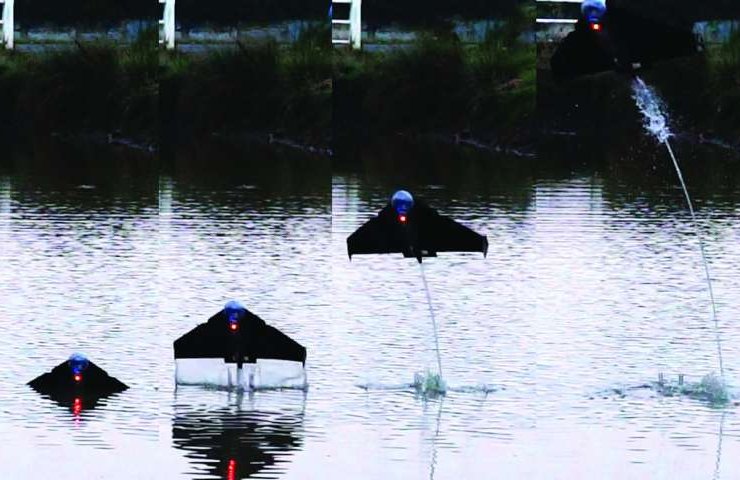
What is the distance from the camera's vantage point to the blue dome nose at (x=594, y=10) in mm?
30203

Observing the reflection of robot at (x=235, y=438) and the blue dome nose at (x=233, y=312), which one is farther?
the blue dome nose at (x=233, y=312)

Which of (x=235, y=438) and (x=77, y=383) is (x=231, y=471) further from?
(x=77, y=383)

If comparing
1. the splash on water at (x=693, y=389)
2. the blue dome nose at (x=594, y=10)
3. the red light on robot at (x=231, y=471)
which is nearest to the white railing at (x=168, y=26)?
the splash on water at (x=693, y=389)

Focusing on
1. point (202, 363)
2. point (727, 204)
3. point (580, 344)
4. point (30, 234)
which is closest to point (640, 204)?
point (727, 204)

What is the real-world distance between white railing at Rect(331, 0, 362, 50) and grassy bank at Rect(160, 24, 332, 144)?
2877 mm

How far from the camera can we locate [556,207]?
64.0 m

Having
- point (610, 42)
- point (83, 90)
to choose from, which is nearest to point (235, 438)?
point (610, 42)

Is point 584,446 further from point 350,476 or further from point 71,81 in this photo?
point 71,81

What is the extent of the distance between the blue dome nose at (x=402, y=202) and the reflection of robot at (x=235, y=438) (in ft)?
8.87

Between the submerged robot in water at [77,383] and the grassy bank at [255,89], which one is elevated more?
the grassy bank at [255,89]

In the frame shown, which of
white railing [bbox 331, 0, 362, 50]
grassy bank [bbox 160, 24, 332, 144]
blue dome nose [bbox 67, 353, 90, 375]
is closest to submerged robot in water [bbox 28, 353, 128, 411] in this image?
A: blue dome nose [bbox 67, 353, 90, 375]

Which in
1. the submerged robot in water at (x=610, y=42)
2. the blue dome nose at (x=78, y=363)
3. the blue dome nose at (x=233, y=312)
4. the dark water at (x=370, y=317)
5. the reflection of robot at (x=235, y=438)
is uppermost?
the submerged robot in water at (x=610, y=42)

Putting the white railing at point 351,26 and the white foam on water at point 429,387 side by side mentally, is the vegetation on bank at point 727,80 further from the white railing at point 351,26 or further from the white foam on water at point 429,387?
the white foam on water at point 429,387

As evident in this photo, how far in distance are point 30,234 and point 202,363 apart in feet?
73.5
